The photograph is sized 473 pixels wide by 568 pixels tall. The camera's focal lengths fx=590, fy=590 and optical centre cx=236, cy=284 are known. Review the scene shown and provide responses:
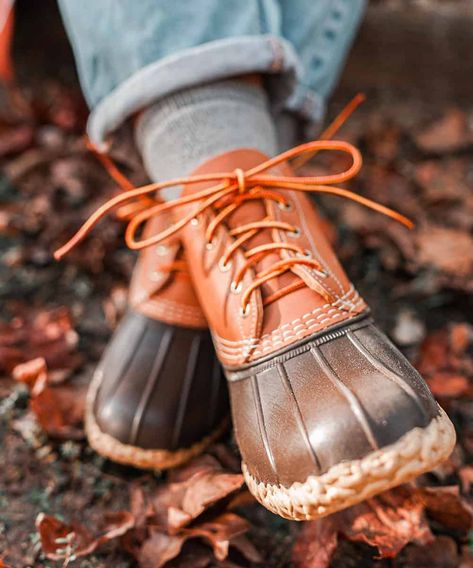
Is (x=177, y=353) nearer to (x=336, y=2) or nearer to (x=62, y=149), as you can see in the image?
(x=336, y=2)

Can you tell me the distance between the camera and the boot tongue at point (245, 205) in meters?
0.80

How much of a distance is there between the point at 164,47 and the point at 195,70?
2.5 inches

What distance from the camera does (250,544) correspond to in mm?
816

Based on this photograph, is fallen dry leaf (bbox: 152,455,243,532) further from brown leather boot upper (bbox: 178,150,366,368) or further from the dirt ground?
brown leather boot upper (bbox: 178,150,366,368)

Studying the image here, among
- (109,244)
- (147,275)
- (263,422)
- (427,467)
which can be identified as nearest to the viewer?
(427,467)

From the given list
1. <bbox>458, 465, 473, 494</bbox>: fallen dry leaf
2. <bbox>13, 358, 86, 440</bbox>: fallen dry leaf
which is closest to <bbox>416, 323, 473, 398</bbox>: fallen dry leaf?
<bbox>458, 465, 473, 494</bbox>: fallen dry leaf

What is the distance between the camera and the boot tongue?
80 cm

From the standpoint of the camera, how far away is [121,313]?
3.98 feet

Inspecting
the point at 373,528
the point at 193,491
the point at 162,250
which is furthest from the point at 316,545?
the point at 162,250

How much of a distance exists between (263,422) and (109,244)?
74cm

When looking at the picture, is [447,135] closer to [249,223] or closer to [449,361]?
[449,361]

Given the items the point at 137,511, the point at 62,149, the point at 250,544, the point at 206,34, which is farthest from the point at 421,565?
the point at 62,149

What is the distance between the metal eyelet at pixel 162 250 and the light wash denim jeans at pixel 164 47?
200 mm

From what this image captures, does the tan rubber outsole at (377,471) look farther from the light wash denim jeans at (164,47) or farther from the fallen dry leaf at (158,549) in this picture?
the light wash denim jeans at (164,47)
